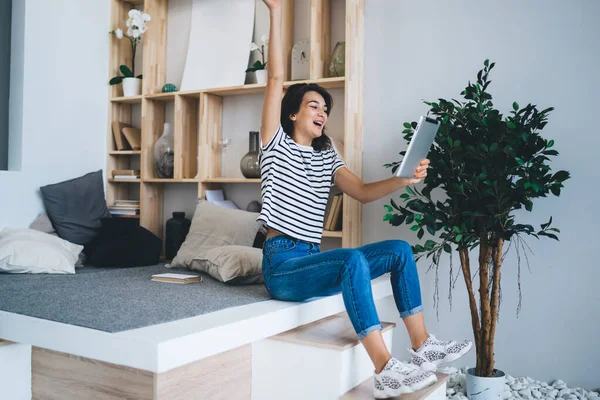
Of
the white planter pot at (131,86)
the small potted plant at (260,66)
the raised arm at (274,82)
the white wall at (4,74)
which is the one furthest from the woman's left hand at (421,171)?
the white wall at (4,74)

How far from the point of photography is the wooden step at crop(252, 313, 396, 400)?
1.95 m

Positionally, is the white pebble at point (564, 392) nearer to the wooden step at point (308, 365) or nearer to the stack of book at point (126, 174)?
the wooden step at point (308, 365)

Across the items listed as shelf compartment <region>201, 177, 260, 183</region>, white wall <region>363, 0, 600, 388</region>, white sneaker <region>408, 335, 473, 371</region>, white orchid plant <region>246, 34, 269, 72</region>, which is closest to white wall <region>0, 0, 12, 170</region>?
shelf compartment <region>201, 177, 260, 183</region>

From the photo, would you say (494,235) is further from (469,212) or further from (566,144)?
(566,144)

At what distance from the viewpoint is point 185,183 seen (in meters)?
3.96

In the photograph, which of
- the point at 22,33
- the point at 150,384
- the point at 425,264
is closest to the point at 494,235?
the point at 425,264

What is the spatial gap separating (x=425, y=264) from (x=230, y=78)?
177 cm

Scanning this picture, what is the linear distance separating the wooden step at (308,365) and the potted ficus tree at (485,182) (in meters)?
0.70

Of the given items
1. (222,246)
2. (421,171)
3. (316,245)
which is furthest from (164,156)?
(421,171)

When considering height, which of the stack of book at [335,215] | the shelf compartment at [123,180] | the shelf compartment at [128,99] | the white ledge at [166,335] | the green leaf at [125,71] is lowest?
the white ledge at [166,335]

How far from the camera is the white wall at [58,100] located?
11.7 ft

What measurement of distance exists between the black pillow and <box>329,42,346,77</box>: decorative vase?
1.56 meters

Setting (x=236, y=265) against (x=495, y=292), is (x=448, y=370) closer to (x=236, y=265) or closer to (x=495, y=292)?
(x=495, y=292)

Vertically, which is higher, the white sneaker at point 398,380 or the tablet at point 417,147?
the tablet at point 417,147
